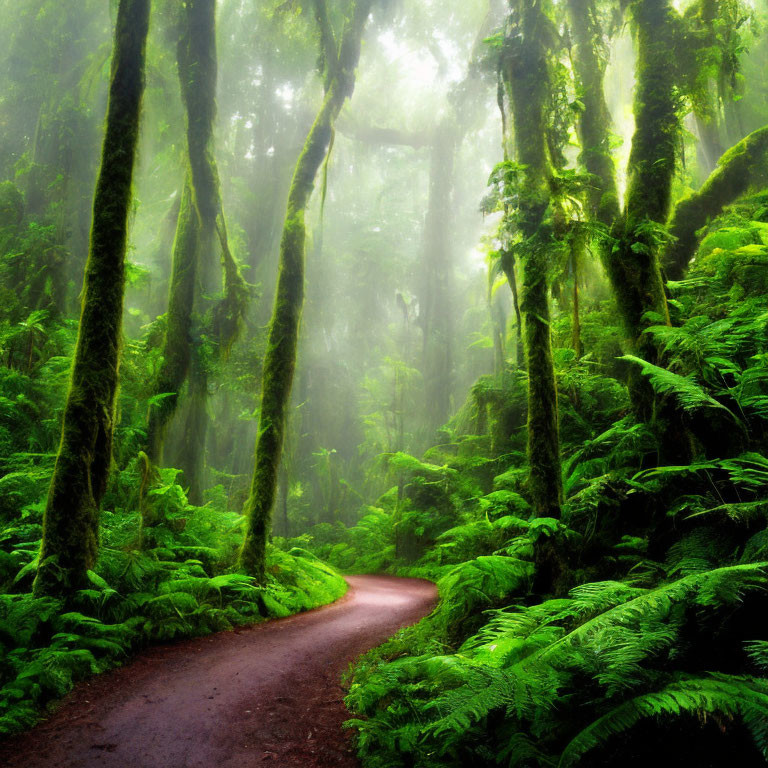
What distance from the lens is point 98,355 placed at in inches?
229

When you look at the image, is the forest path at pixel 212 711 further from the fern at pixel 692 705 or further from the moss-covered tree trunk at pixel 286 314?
the moss-covered tree trunk at pixel 286 314

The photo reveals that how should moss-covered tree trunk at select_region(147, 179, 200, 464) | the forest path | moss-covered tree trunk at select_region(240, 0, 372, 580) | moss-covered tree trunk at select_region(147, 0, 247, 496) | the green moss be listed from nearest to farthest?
the forest path, moss-covered tree trunk at select_region(240, 0, 372, 580), moss-covered tree trunk at select_region(147, 179, 200, 464), the green moss, moss-covered tree trunk at select_region(147, 0, 247, 496)

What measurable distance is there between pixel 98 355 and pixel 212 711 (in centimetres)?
445

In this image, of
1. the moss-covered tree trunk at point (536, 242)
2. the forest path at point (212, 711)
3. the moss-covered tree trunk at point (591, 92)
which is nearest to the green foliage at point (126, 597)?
the forest path at point (212, 711)

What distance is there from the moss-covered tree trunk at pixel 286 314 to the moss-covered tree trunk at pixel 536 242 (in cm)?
459

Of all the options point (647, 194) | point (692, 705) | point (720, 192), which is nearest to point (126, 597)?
point (692, 705)

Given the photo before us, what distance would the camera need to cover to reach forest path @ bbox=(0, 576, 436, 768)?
293cm

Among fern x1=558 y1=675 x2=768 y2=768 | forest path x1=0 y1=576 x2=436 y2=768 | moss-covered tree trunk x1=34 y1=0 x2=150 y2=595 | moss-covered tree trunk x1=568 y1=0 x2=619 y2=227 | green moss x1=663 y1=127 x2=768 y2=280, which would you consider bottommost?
forest path x1=0 y1=576 x2=436 y2=768

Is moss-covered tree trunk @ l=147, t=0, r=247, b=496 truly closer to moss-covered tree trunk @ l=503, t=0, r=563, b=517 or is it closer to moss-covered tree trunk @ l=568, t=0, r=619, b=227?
moss-covered tree trunk @ l=503, t=0, r=563, b=517

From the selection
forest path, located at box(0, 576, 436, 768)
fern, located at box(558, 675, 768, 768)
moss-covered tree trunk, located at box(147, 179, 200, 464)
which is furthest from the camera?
moss-covered tree trunk, located at box(147, 179, 200, 464)

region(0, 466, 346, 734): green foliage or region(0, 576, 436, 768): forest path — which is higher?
region(0, 466, 346, 734): green foliage

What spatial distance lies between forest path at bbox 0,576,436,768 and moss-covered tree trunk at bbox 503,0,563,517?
3041 mm

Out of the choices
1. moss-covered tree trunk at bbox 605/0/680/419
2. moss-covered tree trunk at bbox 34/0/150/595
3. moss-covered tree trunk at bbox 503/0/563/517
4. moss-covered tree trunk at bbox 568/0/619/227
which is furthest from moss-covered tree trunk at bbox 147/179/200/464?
moss-covered tree trunk at bbox 568/0/619/227

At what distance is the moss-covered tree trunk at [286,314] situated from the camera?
7.78 metres
